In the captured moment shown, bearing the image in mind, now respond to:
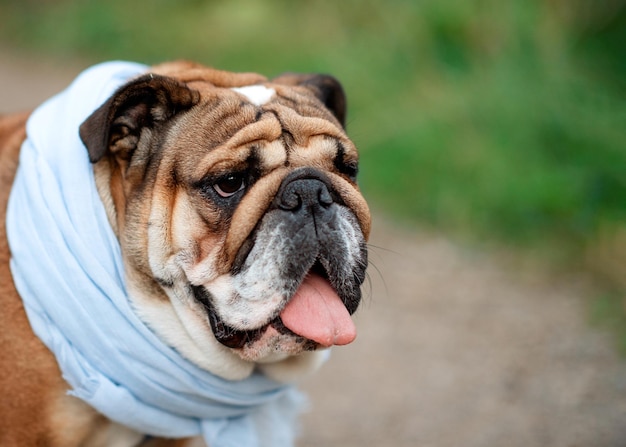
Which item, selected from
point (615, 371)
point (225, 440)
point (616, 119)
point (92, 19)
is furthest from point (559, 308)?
point (92, 19)

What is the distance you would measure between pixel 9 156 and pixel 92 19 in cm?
890

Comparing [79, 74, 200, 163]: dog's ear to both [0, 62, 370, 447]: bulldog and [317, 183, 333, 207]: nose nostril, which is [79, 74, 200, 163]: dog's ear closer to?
[0, 62, 370, 447]: bulldog

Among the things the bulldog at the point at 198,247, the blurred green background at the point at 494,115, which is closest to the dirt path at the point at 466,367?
the blurred green background at the point at 494,115

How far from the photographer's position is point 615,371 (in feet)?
16.0

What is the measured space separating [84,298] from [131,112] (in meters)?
0.79

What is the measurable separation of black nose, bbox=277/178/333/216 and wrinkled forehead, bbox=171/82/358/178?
19cm

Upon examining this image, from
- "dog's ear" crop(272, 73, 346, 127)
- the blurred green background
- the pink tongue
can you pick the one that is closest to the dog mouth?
the pink tongue

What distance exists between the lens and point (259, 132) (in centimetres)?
320

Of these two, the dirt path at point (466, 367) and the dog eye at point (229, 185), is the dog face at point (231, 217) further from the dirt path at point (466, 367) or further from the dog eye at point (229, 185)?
the dirt path at point (466, 367)

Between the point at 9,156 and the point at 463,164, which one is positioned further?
the point at 463,164

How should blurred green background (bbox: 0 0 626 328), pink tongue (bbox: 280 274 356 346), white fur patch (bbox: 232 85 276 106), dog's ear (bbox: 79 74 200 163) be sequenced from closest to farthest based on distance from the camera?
pink tongue (bbox: 280 274 356 346) < dog's ear (bbox: 79 74 200 163) < white fur patch (bbox: 232 85 276 106) < blurred green background (bbox: 0 0 626 328)

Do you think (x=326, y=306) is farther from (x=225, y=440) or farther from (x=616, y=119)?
(x=616, y=119)

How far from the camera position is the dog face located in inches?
119

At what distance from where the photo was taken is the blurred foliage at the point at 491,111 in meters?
6.44
